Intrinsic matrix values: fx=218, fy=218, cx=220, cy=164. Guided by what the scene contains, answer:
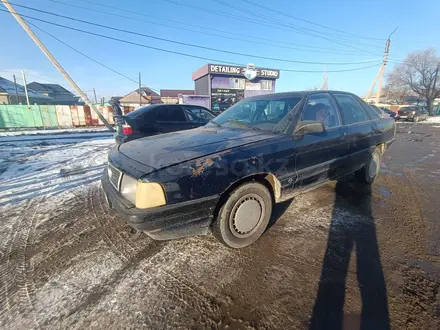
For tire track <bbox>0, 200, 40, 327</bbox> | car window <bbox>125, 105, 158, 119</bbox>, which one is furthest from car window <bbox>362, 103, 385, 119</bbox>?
tire track <bbox>0, 200, 40, 327</bbox>

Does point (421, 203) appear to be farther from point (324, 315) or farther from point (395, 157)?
point (395, 157)

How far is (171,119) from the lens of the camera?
18.6 ft

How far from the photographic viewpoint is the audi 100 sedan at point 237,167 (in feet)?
6.08

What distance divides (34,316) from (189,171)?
61.2 inches

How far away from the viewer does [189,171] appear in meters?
1.87

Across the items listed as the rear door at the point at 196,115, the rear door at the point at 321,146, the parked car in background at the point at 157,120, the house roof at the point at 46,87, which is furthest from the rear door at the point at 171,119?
the house roof at the point at 46,87

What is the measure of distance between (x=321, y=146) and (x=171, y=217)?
6.86 feet

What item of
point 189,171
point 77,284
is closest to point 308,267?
point 189,171

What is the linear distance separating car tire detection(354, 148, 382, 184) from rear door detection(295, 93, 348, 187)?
105cm

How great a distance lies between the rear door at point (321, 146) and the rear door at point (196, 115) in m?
3.43

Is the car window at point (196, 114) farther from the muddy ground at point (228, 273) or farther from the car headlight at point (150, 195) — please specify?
the car headlight at point (150, 195)

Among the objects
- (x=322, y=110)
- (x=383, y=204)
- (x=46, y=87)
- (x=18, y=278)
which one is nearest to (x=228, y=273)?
(x=18, y=278)

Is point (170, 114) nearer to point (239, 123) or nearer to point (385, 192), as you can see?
point (239, 123)

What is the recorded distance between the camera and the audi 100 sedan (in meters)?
1.85
